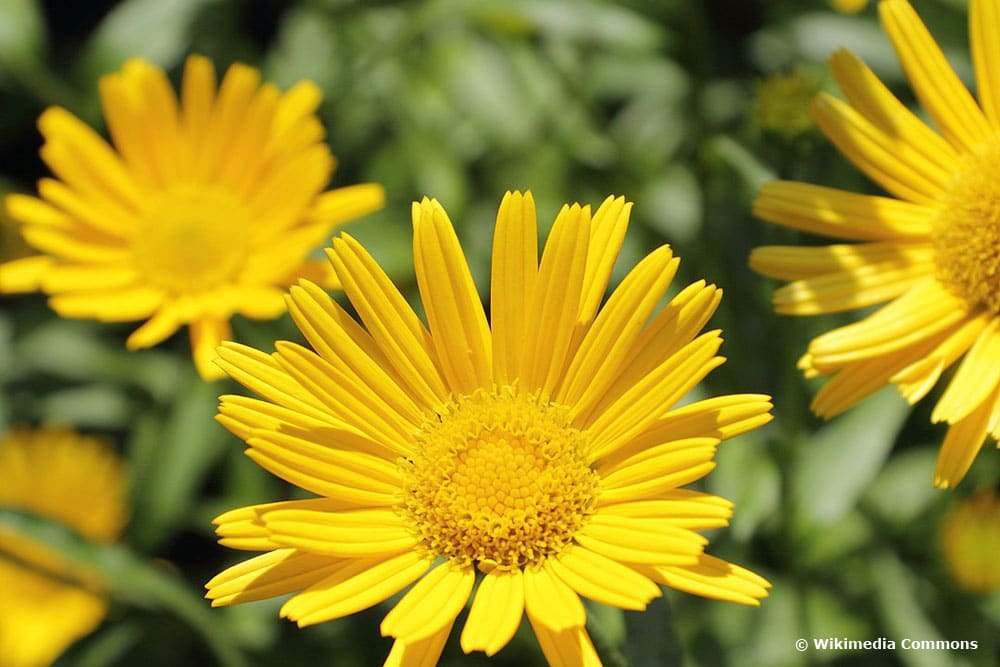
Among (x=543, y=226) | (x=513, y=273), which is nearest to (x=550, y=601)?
(x=513, y=273)

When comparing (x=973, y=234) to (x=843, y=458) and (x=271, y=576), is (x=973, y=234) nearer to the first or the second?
(x=843, y=458)

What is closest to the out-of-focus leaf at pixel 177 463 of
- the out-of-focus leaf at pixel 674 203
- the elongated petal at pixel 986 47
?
the out-of-focus leaf at pixel 674 203

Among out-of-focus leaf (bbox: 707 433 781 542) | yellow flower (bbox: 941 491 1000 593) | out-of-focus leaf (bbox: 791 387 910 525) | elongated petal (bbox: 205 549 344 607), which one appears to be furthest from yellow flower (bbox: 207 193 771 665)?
yellow flower (bbox: 941 491 1000 593)

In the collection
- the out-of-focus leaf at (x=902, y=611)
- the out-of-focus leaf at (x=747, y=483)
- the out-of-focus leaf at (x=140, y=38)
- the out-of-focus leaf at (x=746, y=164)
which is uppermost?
the out-of-focus leaf at (x=140, y=38)

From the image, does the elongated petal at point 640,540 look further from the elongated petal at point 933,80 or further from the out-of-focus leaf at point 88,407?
the out-of-focus leaf at point 88,407

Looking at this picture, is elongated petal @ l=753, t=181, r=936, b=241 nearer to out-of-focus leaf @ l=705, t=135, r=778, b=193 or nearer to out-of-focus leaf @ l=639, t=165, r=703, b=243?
out-of-focus leaf @ l=705, t=135, r=778, b=193

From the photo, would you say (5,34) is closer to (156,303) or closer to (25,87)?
(25,87)

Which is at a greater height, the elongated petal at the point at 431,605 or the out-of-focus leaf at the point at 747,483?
the elongated petal at the point at 431,605
